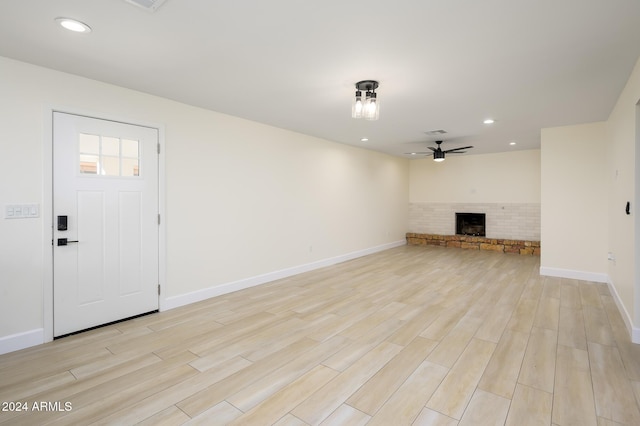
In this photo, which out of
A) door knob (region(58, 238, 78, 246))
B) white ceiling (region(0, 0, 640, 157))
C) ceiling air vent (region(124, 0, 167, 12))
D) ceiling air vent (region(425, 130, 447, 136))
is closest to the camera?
ceiling air vent (region(124, 0, 167, 12))

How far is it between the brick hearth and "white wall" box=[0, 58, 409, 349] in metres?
1.86

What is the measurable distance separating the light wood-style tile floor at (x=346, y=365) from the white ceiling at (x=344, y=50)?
255 cm

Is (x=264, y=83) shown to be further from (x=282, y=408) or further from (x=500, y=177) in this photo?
(x=500, y=177)

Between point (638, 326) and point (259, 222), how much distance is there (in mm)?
4531

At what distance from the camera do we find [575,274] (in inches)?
205

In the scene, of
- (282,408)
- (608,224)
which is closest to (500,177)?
(608,224)

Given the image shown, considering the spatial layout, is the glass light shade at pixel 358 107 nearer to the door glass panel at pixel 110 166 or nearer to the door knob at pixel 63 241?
the door glass panel at pixel 110 166

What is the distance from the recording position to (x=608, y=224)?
4.81 metres

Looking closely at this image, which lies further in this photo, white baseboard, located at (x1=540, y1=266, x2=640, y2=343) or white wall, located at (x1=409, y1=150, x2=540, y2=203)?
white wall, located at (x1=409, y1=150, x2=540, y2=203)

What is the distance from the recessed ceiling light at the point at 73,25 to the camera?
84.8 inches

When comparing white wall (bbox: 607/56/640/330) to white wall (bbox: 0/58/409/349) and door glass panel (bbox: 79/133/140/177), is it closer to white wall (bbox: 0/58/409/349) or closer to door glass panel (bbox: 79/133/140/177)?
white wall (bbox: 0/58/409/349)

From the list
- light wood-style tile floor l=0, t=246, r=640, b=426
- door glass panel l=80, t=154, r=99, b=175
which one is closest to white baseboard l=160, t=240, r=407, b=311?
light wood-style tile floor l=0, t=246, r=640, b=426

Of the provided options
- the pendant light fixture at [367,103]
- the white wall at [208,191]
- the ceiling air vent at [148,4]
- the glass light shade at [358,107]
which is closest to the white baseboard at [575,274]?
the white wall at [208,191]

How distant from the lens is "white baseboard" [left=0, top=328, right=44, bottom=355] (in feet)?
9.01
